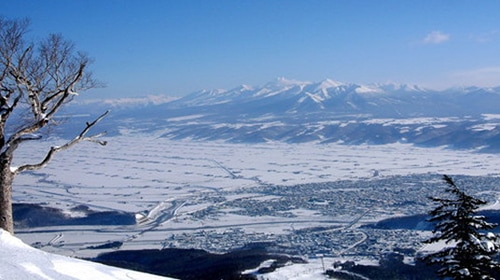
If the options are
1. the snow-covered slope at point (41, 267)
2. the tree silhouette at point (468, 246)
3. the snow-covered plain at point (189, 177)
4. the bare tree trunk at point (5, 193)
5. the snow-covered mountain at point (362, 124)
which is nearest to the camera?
the snow-covered slope at point (41, 267)

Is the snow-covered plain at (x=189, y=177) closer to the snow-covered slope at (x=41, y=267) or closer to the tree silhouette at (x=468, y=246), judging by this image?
the tree silhouette at (x=468, y=246)

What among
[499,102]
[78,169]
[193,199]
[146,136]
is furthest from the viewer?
[499,102]

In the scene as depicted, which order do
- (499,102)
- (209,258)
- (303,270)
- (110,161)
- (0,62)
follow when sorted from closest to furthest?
(0,62) → (303,270) → (209,258) → (110,161) → (499,102)

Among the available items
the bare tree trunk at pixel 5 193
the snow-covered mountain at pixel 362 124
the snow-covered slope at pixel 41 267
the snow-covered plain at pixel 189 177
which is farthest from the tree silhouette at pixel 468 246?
the snow-covered mountain at pixel 362 124

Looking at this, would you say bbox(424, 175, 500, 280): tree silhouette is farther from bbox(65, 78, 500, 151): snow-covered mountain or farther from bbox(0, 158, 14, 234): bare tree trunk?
bbox(65, 78, 500, 151): snow-covered mountain

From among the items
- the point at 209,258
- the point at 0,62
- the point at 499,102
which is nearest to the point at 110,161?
the point at 209,258

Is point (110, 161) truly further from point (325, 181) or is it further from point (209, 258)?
point (209, 258)

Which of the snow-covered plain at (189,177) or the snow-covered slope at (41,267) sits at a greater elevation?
the snow-covered slope at (41,267)
